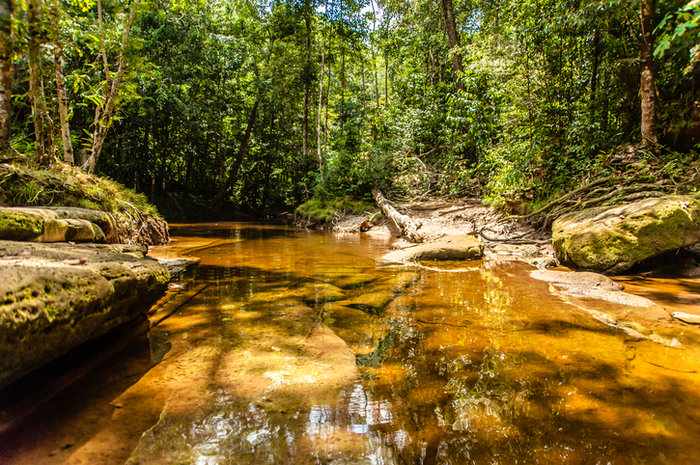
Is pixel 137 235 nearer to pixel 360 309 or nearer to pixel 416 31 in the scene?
pixel 360 309

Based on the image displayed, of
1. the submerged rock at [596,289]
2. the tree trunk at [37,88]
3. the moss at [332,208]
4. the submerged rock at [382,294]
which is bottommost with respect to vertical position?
the submerged rock at [382,294]

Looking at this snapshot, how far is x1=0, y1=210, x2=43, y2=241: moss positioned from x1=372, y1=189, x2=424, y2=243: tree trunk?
6884mm

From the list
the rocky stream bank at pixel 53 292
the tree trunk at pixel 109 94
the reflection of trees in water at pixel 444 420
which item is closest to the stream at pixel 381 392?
the reflection of trees in water at pixel 444 420

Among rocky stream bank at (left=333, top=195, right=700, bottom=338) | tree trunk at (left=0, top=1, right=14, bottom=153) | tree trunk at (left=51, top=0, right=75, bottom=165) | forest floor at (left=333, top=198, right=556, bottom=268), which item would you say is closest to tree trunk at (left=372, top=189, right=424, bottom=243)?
forest floor at (left=333, top=198, right=556, bottom=268)

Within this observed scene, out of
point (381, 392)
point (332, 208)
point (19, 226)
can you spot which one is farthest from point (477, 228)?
point (19, 226)

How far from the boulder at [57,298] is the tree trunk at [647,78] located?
8193mm

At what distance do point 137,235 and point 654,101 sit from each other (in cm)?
998

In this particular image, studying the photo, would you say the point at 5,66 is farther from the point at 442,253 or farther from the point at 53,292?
the point at 442,253

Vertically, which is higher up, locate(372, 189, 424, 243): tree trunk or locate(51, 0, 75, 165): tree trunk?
locate(51, 0, 75, 165): tree trunk

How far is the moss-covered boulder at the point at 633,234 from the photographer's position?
Answer: 4.97 m

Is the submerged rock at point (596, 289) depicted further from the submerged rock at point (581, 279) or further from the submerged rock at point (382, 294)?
the submerged rock at point (382, 294)

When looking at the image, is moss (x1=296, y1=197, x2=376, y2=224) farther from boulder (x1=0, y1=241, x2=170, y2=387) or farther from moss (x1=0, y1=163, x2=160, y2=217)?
boulder (x1=0, y1=241, x2=170, y2=387)

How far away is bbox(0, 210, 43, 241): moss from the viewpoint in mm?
3445

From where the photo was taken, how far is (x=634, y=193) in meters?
6.52
